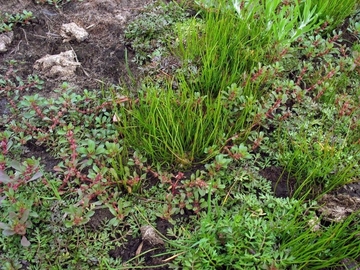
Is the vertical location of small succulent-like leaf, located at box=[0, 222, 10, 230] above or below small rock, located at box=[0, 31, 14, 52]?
below

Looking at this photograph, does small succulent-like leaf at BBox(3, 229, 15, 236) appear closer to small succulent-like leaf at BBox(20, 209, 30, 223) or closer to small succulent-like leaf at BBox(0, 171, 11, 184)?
small succulent-like leaf at BBox(20, 209, 30, 223)

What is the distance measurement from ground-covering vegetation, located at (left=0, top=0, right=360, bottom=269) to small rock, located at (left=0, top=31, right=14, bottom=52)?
197mm

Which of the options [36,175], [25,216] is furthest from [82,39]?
[25,216]

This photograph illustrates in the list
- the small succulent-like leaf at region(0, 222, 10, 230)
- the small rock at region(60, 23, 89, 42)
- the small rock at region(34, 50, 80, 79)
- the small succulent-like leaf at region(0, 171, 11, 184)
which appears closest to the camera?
the small succulent-like leaf at region(0, 222, 10, 230)

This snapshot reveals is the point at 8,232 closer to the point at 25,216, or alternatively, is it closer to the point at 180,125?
the point at 25,216

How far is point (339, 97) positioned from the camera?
6.96 feet

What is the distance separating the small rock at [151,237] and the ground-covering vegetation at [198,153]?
0.09 feet

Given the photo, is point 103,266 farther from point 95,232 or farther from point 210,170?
point 210,170

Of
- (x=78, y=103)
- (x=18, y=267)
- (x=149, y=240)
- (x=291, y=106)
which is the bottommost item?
(x=18, y=267)

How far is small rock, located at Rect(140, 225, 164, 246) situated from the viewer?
1.64 metres

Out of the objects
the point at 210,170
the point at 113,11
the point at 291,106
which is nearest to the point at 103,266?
the point at 210,170

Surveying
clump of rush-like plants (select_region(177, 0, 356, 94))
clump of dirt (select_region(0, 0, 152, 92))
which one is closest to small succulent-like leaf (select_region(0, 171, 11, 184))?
clump of dirt (select_region(0, 0, 152, 92))

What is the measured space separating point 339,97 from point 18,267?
180 cm

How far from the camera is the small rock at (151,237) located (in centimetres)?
164
